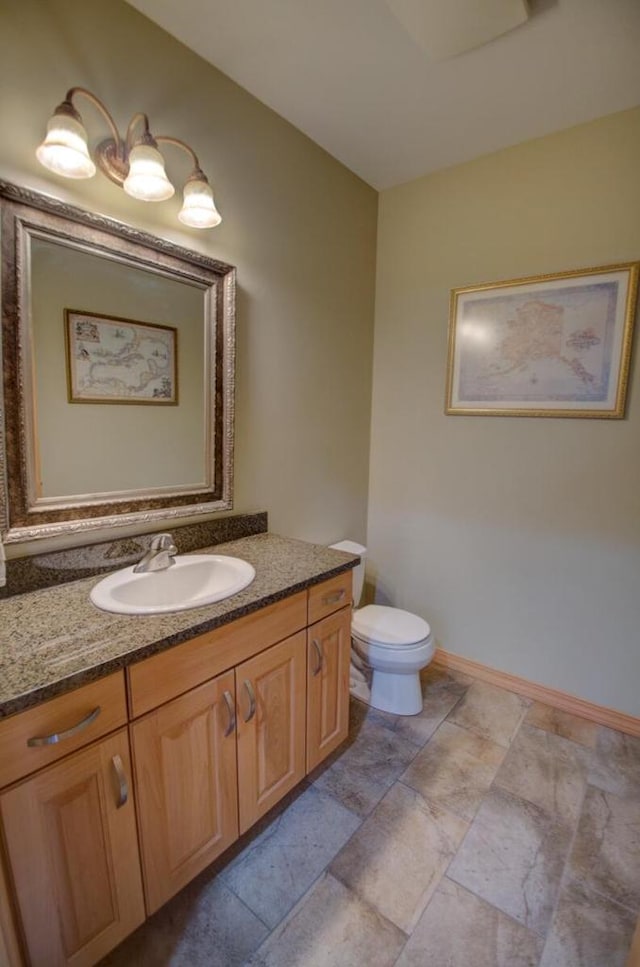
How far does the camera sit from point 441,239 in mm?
2270

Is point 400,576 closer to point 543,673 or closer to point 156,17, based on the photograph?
point 543,673

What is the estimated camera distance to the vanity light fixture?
1.12m

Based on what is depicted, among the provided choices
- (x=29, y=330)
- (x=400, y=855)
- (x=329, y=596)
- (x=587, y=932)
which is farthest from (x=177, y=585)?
(x=587, y=932)

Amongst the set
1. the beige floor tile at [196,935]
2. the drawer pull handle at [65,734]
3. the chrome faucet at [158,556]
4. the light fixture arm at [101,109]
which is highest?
the light fixture arm at [101,109]

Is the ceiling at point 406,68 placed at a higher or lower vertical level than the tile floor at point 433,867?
higher

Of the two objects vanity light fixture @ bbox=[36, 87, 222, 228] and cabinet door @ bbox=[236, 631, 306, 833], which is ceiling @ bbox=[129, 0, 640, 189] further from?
cabinet door @ bbox=[236, 631, 306, 833]

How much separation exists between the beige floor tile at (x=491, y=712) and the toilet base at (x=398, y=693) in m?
A: 0.19

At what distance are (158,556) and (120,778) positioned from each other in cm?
62

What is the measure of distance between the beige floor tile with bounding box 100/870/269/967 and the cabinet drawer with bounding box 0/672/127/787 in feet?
2.25

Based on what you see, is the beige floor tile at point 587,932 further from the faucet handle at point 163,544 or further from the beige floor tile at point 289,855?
the faucet handle at point 163,544

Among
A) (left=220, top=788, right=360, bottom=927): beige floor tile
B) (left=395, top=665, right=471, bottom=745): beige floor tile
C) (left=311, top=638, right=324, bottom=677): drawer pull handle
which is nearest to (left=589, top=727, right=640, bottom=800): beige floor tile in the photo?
(left=395, top=665, right=471, bottom=745): beige floor tile

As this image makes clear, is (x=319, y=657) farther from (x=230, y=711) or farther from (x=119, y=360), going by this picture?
(x=119, y=360)

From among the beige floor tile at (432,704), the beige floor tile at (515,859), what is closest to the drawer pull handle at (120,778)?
the beige floor tile at (515,859)

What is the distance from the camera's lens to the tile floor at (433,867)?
45.3 inches
